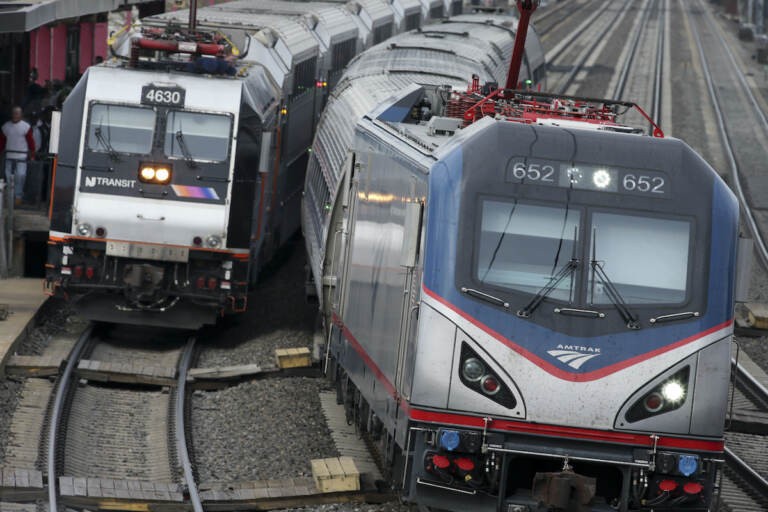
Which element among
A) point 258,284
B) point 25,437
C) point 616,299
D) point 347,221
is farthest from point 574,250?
point 258,284

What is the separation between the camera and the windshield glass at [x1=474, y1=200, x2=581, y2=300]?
856 centimetres

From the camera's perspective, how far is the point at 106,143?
51.4 feet

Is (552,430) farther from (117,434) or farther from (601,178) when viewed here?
(117,434)

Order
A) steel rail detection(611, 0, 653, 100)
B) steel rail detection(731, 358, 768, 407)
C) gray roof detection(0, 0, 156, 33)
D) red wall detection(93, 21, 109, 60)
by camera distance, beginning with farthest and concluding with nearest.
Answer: steel rail detection(611, 0, 653, 100)
red wall detection(93, 21, 109, 60)
gray roof detection(0, 0, 156, 33)
steel rail detection(731, 358, 768, 407)

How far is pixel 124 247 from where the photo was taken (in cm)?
1553

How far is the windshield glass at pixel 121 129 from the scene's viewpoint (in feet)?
51.3

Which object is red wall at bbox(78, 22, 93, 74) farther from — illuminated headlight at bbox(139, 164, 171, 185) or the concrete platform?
illuminated headlight at bbox(139, 164, 171, 185)

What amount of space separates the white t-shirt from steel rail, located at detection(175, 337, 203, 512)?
4.47m

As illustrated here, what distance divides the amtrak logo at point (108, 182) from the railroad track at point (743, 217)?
24.6 ft

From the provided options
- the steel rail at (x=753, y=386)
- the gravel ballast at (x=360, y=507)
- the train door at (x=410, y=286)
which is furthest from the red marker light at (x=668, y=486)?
the steel rail at (x=753, y=386)

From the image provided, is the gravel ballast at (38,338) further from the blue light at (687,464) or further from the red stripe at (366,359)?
the blue light at (687,464)

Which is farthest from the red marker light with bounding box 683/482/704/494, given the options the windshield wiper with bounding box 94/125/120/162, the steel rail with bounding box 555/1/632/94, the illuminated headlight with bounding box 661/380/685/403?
the steel rail with bounding box 555/1/632/94

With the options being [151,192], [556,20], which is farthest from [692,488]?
[556,20]

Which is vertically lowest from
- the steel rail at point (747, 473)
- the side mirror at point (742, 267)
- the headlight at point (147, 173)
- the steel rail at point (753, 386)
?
Answer: the steel rail at point (753, 386)
